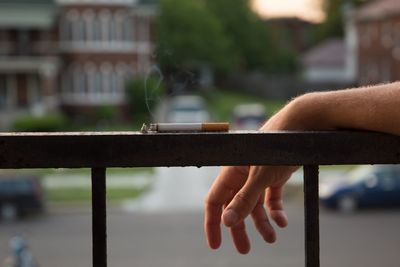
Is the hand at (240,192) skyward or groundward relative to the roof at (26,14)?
groundward

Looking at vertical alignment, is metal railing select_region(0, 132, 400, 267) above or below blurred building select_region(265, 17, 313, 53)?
below

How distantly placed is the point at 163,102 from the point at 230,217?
311 millimetres

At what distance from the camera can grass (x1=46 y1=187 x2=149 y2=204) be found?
20.9m

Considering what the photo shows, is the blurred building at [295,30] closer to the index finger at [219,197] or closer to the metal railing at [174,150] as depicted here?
the index finger at [219,197]

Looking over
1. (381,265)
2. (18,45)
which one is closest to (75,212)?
(381,265)

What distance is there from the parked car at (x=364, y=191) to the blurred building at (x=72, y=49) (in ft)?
51.2

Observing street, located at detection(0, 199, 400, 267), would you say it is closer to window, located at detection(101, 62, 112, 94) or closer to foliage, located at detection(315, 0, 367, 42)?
window, located at detection(101, 62, 112, 94)

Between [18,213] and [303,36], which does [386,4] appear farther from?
[303,36]

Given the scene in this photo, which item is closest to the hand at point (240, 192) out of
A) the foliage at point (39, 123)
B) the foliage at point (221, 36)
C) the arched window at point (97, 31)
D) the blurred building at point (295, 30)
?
the foliage at point (221, 36)

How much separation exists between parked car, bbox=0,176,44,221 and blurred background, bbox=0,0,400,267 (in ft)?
0.12

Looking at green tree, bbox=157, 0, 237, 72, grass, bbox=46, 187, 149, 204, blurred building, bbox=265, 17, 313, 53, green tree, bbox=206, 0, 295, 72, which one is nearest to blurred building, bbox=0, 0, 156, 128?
green tree, bbox=157, 0, 237, 72

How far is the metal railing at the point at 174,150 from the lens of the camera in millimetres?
1488

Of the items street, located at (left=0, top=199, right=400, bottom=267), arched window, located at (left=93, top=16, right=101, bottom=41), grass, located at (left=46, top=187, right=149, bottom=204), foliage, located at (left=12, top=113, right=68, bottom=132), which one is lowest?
street, located at (left=0, top=199, right=400, bottom=267)

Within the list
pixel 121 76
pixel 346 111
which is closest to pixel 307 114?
pixel 346 111
